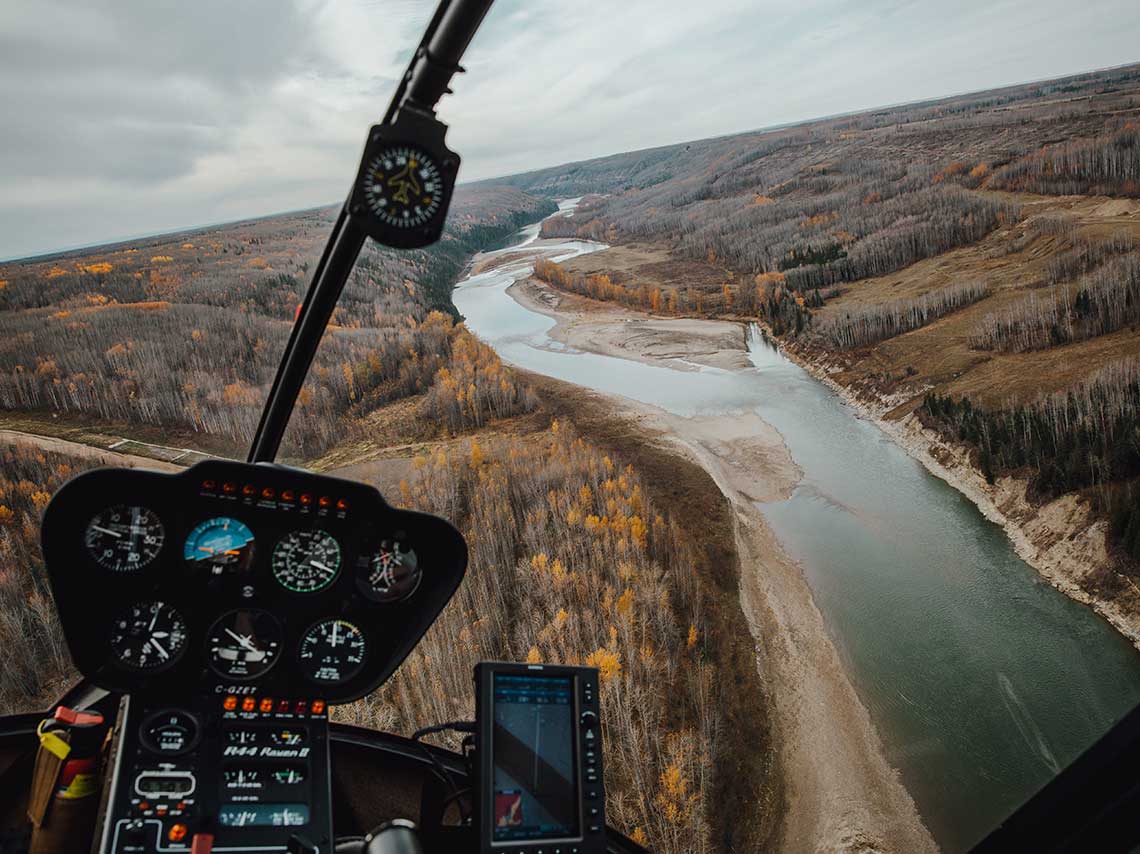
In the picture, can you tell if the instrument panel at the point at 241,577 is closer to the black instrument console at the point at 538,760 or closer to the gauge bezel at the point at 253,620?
the gauge bezel at the point at 253,620

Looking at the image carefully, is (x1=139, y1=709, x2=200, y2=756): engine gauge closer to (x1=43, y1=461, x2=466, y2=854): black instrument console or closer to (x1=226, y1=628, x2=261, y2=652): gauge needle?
(x1=43, y1=461, x2=466, y2=854): black instrument console

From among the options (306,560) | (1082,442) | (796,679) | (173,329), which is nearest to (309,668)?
(306,560)

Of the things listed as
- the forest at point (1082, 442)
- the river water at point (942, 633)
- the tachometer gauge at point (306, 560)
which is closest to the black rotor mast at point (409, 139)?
the tachometer gauge at point (306, 560)

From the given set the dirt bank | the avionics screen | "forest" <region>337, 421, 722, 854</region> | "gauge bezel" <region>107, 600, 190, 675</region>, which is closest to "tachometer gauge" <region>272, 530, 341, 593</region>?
"gauge bezel" <region>107, 600, 190, 675</region>

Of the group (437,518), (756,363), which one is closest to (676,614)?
(437,518)

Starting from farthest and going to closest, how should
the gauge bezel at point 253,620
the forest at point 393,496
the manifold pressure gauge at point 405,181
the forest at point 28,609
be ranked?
the forest at point 28,609 < the forest at point 393,496 < the gauge bezel at point 253,620 < the manifold pressure gauge at point 405,181

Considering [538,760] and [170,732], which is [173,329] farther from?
[538,760]
